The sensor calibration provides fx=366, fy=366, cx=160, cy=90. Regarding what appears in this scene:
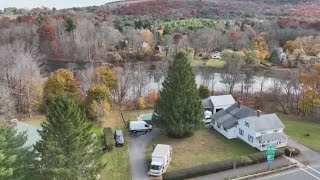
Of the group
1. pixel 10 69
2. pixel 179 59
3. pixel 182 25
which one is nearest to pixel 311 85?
pixel 179 59

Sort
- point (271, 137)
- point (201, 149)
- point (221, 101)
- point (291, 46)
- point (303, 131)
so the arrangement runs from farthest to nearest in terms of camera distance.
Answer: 1. point (291, 46)
2. point (221, 101)
3. point (303, 131)
4. point (201, 149)
5. point (271, 137)

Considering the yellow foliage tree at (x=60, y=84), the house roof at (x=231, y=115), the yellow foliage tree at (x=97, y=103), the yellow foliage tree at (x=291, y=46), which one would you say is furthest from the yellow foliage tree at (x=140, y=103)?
the yellow foliage tree at (x=291, y=46)

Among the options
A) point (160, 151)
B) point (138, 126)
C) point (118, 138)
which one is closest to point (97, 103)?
point (138, 126)

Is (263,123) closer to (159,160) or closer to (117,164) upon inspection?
(159,160)

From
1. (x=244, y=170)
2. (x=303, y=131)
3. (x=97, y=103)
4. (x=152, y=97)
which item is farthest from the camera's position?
(x=152, y=97)

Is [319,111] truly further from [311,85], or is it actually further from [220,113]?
[220,113]

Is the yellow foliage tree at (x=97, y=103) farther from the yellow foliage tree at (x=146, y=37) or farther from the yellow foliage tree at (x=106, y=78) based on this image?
the yellow foliage tree at (x=146, y=37)
